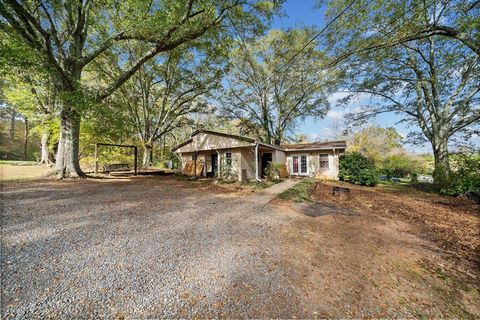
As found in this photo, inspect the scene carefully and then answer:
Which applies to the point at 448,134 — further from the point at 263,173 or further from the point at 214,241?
the point at 214,241

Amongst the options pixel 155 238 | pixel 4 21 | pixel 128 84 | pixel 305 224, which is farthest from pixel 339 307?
pixel 128 84

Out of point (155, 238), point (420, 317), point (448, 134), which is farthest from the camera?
point (448, 134)

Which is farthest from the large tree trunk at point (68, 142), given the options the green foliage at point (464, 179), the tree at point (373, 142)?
the tree at point (373, 142)

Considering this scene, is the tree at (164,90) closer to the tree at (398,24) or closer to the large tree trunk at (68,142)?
the large tree trunk at (68,142)

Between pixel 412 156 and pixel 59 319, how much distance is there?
105ft

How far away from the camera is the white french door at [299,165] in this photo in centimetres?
1560

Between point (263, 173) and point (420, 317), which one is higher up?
point (263, 173)

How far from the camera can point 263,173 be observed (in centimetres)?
1498

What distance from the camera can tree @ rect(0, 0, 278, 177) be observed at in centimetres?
800

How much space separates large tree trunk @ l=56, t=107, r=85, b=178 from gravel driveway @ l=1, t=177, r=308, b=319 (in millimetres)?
5399

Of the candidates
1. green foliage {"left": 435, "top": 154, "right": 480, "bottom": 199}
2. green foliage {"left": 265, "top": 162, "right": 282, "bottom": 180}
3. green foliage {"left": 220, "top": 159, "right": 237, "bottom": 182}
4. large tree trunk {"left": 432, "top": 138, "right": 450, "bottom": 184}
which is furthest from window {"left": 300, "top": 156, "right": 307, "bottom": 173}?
green foliage {"left": 435, "top": 154, "right": 480, "bottom": 199}

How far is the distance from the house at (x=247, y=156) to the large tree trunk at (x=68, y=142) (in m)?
6.81

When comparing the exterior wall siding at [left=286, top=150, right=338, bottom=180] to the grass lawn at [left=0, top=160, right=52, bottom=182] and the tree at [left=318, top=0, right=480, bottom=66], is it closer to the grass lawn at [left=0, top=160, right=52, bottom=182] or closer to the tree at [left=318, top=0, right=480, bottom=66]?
the tree at [left=318, top=0, right=480, bottom=66]

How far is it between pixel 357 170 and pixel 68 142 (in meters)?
17.5
